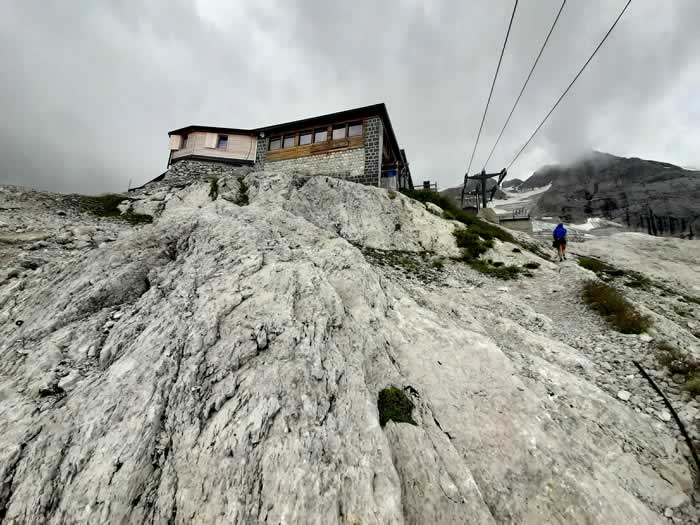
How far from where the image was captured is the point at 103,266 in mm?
10383

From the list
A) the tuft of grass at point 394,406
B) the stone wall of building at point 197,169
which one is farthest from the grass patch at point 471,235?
the stone wall of building at point 197,169

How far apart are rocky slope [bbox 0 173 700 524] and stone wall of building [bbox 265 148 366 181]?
55.9ft

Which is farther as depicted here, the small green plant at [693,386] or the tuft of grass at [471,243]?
the tuft of grass at [471,243]

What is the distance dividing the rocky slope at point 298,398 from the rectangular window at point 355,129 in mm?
20094

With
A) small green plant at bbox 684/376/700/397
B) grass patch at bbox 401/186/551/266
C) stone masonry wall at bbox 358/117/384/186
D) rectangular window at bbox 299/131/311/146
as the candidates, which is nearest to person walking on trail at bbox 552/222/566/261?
grass patch at bbox 401/186/551/266

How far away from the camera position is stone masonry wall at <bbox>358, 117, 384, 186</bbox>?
88.6ft

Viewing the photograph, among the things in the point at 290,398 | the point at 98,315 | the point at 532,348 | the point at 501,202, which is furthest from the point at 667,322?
the point at 501,202

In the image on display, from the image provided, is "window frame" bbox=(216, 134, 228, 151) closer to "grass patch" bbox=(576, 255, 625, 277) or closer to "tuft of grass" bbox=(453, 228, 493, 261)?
"tuft of grass" bbox=(453, 228, 493, 261)

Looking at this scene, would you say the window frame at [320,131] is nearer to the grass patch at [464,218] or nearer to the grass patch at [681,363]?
the grass patch at [464,218]

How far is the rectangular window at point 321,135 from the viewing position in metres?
29.9

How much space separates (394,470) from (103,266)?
462 inches

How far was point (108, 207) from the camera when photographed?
2267cm

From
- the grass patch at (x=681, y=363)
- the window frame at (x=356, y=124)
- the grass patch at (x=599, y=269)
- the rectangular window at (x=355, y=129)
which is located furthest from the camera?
the rectangular window at (x=355, y=129)

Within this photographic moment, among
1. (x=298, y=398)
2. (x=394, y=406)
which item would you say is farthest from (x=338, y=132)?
(x=298, y=398)
